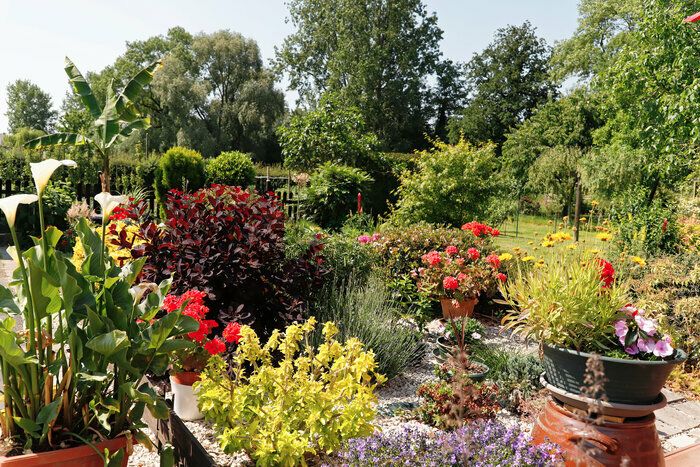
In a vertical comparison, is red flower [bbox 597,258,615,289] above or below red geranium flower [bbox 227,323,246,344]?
above

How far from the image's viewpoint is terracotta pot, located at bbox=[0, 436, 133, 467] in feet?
7.11

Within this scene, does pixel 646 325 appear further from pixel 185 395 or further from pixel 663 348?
pixel 185 395

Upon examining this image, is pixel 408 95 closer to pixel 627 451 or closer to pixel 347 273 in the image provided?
pixel 347 273

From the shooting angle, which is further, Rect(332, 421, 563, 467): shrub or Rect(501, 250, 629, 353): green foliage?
Rect(501, 250, 629, 353): green foliage

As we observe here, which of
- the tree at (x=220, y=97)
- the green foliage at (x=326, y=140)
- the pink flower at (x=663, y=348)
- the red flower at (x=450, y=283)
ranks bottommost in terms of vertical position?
the red flower at (x=450, y=283)

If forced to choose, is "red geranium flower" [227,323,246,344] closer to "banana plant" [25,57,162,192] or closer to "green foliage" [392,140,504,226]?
"banana plant" [25,57,162,192]

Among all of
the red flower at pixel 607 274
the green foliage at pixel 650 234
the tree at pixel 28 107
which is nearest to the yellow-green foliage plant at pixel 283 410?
the red flower at pixel 607 274

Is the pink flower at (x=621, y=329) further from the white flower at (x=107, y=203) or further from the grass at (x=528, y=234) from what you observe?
the grass at (x=528, y=234)

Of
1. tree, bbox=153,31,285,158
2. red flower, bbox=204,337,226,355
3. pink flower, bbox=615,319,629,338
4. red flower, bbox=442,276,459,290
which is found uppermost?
tree, bbox=153,31,285,158

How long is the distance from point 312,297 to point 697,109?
7770 millimetres

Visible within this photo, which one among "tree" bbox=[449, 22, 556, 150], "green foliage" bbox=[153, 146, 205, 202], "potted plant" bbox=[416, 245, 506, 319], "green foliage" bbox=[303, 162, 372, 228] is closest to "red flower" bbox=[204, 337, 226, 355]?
"potted plant" bbox=[416, 245, 506, 319]

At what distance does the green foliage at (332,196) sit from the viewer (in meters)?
10.4

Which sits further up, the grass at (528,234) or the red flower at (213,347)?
the red flower at (213,347)

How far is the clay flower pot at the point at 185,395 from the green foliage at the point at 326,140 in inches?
378
